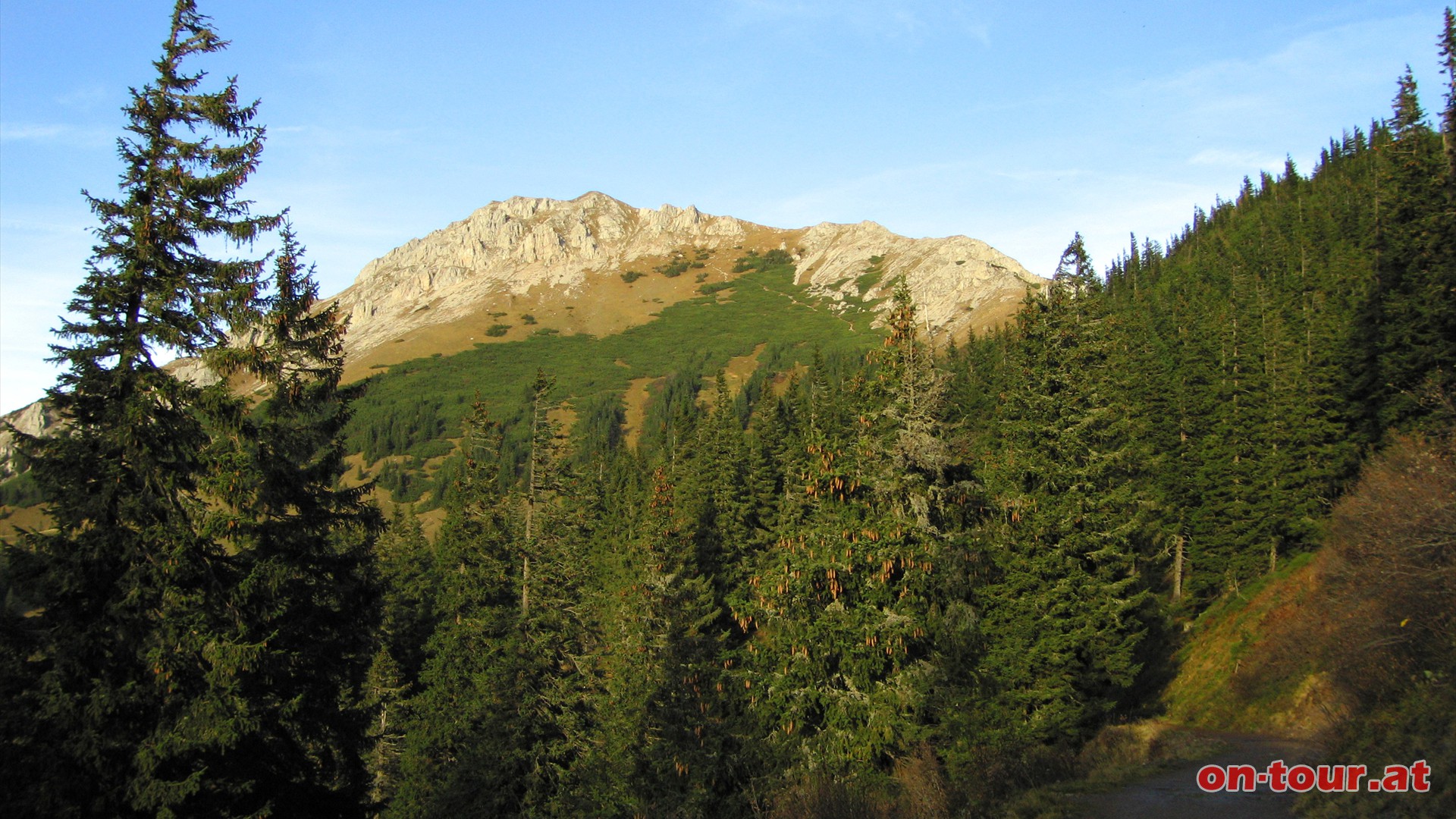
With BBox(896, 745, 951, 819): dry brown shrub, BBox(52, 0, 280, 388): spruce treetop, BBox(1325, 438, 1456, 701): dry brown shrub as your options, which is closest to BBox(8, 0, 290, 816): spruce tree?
BBox(52, 0, 280, 388): spruce treetop

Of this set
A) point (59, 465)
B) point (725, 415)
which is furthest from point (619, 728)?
point (725, 415)

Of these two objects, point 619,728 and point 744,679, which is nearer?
point 744,679

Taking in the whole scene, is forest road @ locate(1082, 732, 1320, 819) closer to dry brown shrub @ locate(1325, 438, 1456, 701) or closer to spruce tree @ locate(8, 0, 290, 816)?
dry brown shrub @ locate(1325, 438, 1456, 701)

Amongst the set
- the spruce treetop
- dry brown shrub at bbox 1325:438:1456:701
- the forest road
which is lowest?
the forest road

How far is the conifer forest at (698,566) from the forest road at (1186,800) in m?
1.57

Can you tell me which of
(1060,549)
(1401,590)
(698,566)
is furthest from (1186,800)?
(698,566)

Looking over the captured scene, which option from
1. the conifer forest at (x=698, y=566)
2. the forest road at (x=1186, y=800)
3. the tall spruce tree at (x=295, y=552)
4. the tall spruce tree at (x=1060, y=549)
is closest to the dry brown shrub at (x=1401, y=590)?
the conifer forest at (x=698, y=566)

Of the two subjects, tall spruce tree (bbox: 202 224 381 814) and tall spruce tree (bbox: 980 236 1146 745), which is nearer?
tall spruce tree (bbox: 202 224 381 814)

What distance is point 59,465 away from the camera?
1309cm

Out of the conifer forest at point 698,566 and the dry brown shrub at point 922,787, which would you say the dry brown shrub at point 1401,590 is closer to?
the conifer forest at point 698,566

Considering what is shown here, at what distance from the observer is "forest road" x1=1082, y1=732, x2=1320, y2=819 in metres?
13.1

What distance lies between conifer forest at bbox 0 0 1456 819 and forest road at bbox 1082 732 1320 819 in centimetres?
157

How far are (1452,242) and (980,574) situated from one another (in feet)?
76.1

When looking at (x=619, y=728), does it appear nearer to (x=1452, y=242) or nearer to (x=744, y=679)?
(x=744, y=679)
